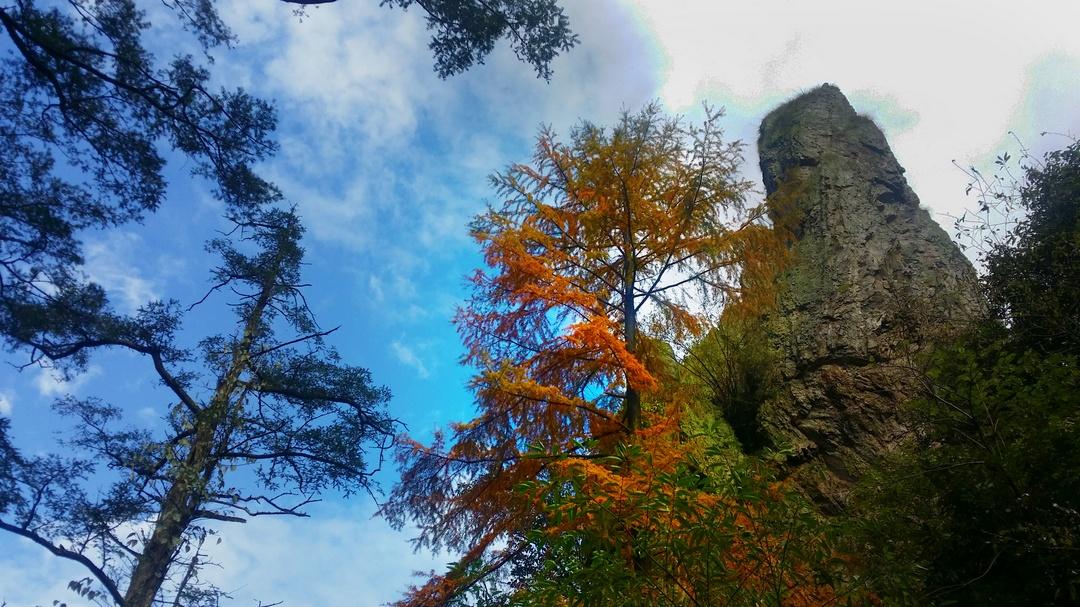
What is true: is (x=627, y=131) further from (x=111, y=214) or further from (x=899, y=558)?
(x=111, y=214)

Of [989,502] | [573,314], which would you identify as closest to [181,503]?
[573,314]

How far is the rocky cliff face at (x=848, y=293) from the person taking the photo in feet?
31.8

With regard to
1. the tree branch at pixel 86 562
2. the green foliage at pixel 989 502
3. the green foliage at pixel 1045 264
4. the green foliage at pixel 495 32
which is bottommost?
the green foliage at pixel 989 502

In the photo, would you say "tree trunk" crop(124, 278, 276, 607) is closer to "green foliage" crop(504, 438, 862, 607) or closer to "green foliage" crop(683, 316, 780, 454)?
"green foliage" crop(504, 438, 862, 607)

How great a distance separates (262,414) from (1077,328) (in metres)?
10.5

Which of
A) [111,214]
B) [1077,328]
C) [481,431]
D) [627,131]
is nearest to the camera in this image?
[1077,328]

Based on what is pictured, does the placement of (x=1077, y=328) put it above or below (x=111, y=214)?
below

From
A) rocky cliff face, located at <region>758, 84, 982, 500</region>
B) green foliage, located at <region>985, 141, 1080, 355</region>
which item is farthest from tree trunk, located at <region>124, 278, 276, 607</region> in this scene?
green foliage, located at <region>985, 141, 1080, 355</region>

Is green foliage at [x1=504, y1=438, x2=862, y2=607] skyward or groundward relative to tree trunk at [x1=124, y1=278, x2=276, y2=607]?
groundward

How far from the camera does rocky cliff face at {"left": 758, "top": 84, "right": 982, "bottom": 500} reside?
9.70 metres

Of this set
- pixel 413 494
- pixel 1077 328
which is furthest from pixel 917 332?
pixel 413 494

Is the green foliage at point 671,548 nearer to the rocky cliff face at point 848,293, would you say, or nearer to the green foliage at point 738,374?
the rocky cliff face at point 848,293

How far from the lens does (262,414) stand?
9.43 metres

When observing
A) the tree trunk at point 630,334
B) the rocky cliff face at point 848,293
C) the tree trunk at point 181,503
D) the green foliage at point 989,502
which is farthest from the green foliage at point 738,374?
the tree trunk at point 181,503
